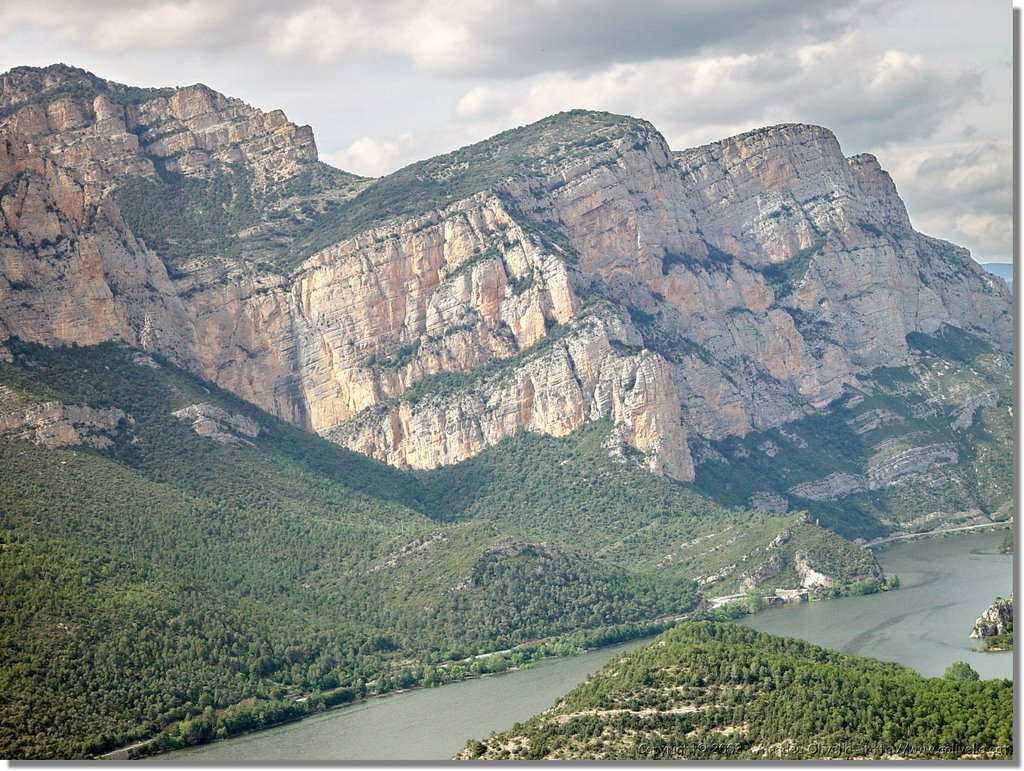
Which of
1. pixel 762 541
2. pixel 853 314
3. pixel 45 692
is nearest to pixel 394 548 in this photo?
pixel 762 541

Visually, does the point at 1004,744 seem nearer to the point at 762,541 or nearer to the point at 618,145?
the point at 762,541

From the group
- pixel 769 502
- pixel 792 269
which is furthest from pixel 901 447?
pixel 792 269

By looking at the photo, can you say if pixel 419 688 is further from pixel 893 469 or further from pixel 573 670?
pixel 893 469

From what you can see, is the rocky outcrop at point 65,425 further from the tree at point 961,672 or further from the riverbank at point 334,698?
the tree at point 961,672

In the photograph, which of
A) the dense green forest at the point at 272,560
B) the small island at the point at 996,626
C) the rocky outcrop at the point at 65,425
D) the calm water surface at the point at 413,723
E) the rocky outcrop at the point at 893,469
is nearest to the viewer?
the calm water surface at the point at 413,723

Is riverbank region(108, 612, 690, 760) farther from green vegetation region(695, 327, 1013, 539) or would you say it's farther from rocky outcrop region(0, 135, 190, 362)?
rocky outcrop region(0, 135, 190, 362)

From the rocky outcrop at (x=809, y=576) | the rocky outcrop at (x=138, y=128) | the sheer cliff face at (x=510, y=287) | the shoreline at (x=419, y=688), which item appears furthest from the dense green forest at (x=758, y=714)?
the rocky outcrop at (x=138, y=128)
